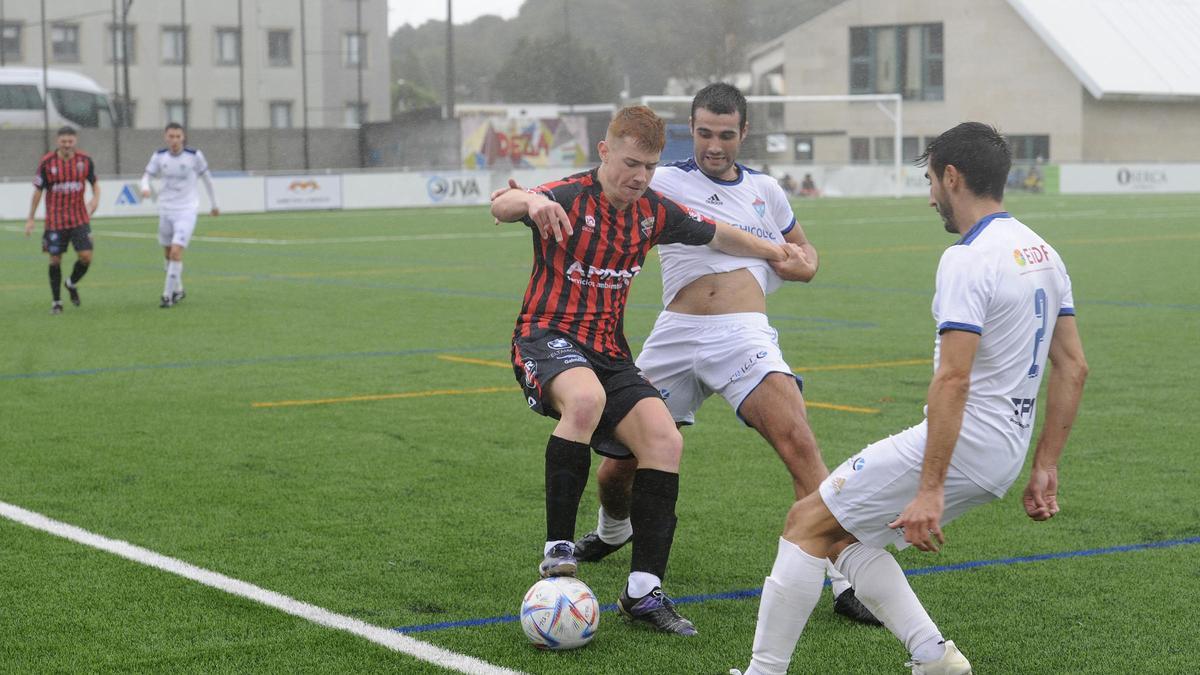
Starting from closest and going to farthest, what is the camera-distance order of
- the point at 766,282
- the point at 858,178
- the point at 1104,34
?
the point at 766,282
the point at 858,178
the point at 1104,34

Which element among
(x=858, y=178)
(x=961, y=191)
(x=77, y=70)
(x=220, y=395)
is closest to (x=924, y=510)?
(x=961, y=191)

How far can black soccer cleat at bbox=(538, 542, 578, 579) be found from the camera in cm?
569

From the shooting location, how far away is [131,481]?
826cm

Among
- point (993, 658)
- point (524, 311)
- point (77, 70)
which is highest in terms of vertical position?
point (77, 70)

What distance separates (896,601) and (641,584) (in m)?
1.19

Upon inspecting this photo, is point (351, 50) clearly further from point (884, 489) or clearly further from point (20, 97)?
point (884, 489)

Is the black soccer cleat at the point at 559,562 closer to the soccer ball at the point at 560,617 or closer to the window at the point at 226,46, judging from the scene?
the soccer ball at the point at 560,617

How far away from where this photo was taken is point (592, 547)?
6.71 metres

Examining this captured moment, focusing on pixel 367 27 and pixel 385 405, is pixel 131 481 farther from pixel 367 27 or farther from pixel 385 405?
pixel 367 27

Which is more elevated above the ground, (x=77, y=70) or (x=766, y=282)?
(x=77, y=70)

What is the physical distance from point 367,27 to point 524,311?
7306 centimetres

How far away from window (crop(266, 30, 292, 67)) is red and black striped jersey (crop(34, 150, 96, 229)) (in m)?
58.7

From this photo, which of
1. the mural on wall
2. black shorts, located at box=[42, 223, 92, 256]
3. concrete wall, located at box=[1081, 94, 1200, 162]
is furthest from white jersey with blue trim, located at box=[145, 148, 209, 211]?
concrete wall, located at box=[1081, 94, 1200, 162]

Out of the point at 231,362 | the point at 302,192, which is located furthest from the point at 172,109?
the point at 231,362
